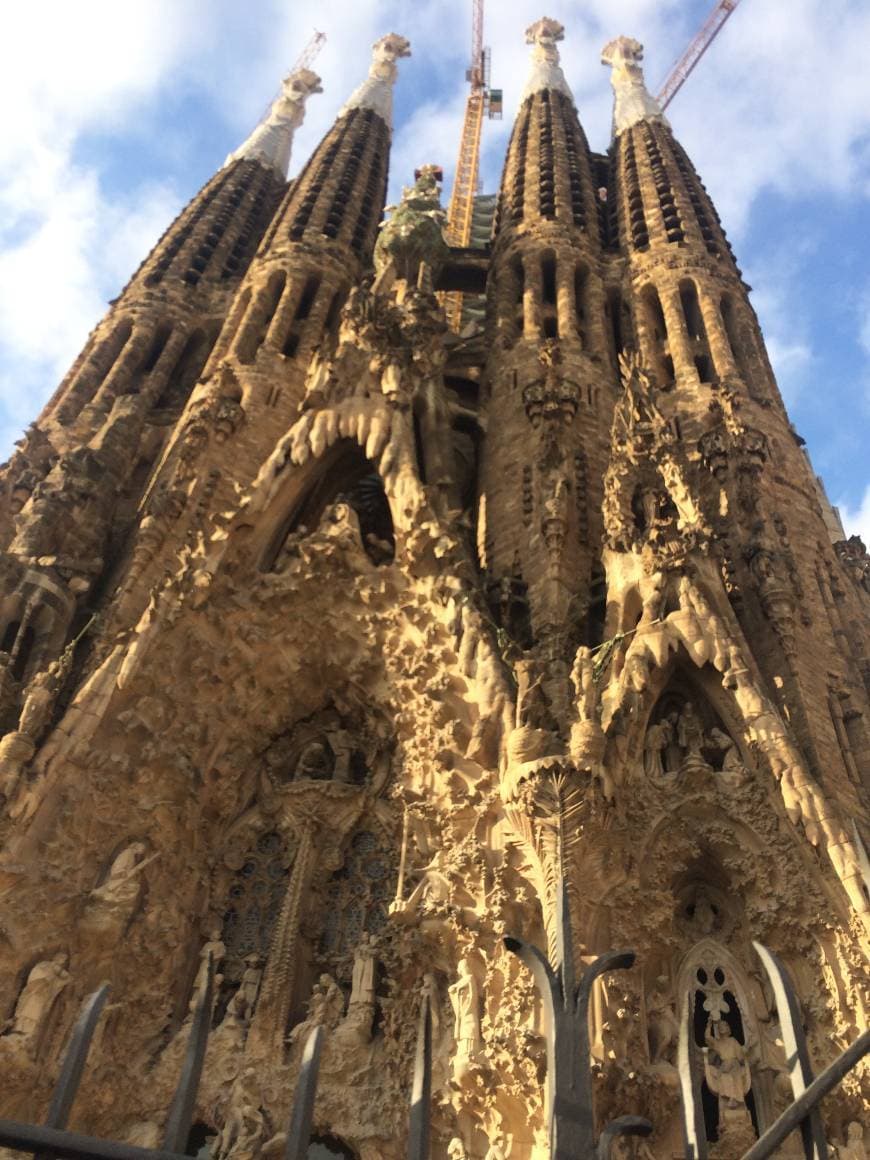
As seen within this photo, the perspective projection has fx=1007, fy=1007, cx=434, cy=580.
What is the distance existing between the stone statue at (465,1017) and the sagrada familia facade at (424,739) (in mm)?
35

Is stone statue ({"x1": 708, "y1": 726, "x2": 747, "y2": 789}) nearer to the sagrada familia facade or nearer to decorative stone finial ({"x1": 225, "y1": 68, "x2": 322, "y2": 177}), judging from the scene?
the sagrada familia facade

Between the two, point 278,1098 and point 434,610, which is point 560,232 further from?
point 278,1098

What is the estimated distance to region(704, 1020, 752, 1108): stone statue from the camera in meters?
7.13

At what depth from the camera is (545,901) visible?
7.42 metres

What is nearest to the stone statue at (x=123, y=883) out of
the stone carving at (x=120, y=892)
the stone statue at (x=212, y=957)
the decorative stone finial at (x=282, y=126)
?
the stone carving at (x=120, y=892)

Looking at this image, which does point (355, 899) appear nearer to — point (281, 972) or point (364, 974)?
point (364, 974)

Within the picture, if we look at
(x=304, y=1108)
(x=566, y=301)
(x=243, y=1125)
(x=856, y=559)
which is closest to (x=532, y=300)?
(x=566, y=301)

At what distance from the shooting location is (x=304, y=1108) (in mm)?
Answer: 2516

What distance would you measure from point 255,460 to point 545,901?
27.3 ft

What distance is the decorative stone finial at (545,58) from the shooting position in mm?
27656

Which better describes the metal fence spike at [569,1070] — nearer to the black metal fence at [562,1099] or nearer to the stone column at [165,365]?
the black metal fence at [562,1099]

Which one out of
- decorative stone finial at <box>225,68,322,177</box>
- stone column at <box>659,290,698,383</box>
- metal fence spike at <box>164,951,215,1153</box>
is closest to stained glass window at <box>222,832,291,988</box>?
metal fence spike at <box>164,951,215,1153</box>

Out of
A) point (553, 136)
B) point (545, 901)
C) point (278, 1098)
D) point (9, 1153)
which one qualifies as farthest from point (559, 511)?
point (553, 136)

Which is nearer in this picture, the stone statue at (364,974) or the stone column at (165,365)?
the stone statue at (364,974)
